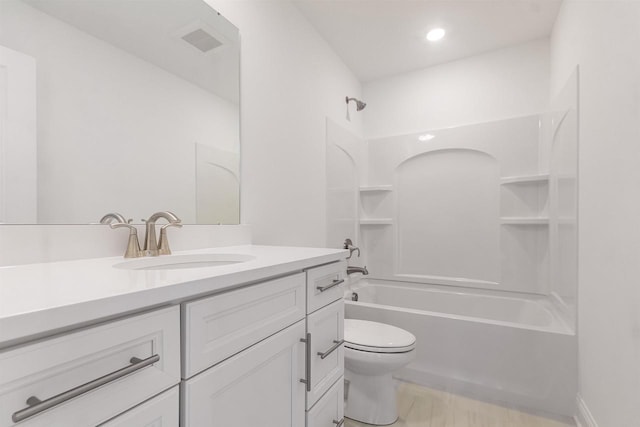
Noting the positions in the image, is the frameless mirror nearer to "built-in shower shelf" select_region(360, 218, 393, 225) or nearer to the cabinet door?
the cabinet door

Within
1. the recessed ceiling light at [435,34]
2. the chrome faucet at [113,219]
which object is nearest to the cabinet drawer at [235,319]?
the chrome faucet at [113,219]

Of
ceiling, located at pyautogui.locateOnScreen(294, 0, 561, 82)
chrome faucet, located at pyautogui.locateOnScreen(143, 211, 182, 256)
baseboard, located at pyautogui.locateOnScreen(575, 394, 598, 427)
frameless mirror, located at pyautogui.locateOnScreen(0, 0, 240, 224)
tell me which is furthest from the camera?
A: ceiling, located at pyautogui.locateOnScreen(294, 0, 561, 82)

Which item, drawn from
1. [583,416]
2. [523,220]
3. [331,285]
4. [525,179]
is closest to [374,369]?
[331,285]

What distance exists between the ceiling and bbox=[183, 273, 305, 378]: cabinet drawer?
1975mm

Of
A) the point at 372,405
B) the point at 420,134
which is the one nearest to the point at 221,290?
the point at 372,405

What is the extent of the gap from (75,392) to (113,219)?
2.35 feet

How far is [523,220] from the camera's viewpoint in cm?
244

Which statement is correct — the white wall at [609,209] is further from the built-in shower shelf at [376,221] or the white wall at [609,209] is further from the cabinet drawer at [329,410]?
the built-in shower shelf at [376,221]

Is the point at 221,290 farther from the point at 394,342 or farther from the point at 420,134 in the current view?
the point at 420,134

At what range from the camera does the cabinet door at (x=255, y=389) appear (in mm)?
624

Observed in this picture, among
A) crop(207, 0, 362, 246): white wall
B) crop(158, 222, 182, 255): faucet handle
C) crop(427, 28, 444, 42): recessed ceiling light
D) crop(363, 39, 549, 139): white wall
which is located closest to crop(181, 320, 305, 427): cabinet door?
crop(158, 222, 182, 255): faucet handle

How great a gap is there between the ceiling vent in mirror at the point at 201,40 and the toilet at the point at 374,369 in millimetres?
1617

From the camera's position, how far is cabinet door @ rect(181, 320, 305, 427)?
2.05 feet

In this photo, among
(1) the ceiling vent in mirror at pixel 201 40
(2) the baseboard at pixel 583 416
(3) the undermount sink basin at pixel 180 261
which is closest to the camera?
(3) the undermount sink basin at pixel 180 261
